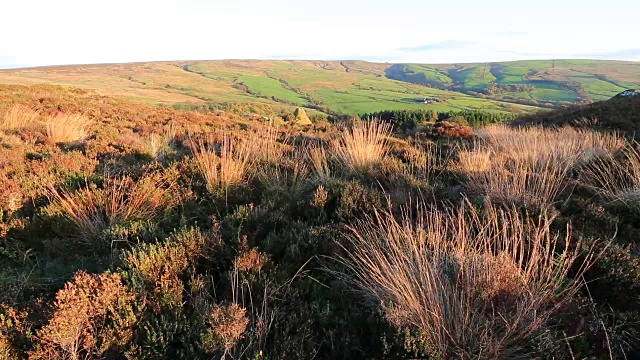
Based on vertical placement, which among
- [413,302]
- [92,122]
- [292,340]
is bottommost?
[292,340]

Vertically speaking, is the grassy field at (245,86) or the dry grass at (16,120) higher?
the grassy field at (245,86)

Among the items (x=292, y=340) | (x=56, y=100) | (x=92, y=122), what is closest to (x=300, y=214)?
(x=292, y=340)

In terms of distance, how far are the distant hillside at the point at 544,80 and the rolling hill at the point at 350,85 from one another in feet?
0.54

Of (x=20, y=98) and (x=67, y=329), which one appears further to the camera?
(x=20, y=98)

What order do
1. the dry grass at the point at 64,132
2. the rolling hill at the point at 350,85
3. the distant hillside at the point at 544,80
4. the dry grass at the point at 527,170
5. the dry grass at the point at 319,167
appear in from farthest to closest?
1. the distant hillside at the point at 544,80
2. the rolling hill at the point at 350,85
3. the dry grass at the point at 64,132
4. the dry grass at the point at 319,167
5. the dry grass at the point at 527,170

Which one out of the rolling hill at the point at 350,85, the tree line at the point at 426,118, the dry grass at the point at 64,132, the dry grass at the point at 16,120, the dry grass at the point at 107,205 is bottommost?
the tree line at the point at 426,118

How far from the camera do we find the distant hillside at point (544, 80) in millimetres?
76812

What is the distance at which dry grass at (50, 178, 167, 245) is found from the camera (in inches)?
155

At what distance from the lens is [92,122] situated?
1100 cm

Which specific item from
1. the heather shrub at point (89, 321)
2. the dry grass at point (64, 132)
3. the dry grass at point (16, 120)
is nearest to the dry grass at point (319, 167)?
the heather shrub at point (89, 321)

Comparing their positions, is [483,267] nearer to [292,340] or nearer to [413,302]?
[413,302]

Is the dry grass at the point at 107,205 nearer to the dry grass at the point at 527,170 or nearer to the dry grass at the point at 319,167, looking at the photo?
the dry grass at the point at 319,167

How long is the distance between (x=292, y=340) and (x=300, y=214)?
2271 mm

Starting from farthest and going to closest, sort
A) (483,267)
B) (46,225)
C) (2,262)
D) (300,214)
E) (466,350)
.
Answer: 1. (300,214)
2. (46,225)
3. (2,262)
4. (483,267)
5. (466,350)
